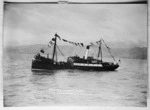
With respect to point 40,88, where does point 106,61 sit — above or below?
above

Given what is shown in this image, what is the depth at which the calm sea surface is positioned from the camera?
1.67 metres

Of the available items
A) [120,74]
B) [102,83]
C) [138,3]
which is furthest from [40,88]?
[138,3]

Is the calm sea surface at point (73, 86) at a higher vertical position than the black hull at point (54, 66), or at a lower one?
lower

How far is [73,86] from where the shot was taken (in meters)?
1.69

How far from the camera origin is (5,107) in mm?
1689

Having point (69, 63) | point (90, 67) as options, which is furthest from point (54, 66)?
point (90, 67)

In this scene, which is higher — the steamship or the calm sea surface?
the steamship

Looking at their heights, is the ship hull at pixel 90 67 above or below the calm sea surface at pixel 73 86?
above

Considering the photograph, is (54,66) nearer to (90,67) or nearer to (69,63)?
(69,63)

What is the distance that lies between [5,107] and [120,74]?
2.83 feet

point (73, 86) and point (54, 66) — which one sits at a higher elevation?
point (54, 66)

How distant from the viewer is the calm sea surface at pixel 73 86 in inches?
65.9

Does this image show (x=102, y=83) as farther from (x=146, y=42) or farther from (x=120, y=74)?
(x=146, y=42)

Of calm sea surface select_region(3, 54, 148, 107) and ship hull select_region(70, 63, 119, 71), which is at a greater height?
ship hull select_region(70, 63, 119, 71)
